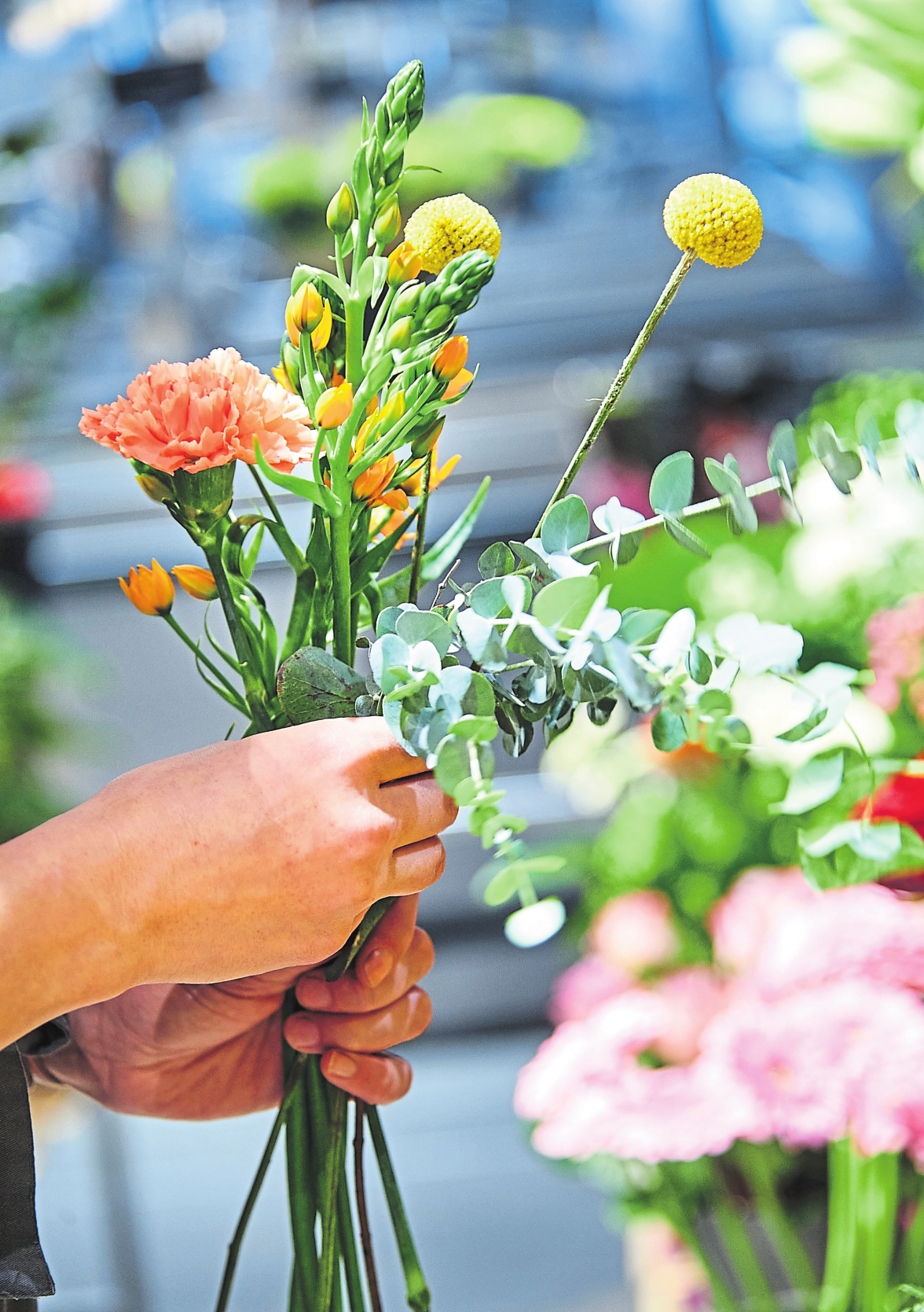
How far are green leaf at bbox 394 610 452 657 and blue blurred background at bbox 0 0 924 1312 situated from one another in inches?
58.6

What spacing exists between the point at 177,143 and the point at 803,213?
1169mm

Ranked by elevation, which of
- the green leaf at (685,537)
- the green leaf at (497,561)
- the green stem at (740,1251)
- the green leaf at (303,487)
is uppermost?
the green leaf at (303,487)

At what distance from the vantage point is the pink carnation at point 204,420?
1.29 ft

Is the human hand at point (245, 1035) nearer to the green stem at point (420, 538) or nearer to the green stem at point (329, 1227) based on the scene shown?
the green stem at point (329, 1227)

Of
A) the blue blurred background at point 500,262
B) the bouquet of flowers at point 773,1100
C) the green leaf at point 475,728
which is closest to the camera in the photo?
A: the green leaf at point 475,728

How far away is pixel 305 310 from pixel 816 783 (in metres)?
0.28

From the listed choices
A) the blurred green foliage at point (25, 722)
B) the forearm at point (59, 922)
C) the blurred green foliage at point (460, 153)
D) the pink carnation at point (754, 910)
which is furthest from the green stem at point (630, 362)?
the blurred green foliage at point (460, 153)

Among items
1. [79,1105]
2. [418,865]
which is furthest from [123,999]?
[79,1105]

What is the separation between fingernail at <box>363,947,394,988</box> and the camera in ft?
1.64

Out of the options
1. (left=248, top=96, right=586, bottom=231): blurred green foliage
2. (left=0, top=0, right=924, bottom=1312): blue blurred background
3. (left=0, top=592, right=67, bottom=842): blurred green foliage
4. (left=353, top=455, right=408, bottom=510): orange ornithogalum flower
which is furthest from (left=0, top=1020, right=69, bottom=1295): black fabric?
(left=248, top=96, right=586, bottom=231): blurred green foliage

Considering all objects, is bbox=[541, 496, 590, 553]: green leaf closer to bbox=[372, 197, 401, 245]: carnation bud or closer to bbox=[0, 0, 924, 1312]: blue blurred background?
bbox=[372, 197, 401, 245]: carnation bud

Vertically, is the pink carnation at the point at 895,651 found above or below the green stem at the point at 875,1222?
above

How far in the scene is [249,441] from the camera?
405 mm

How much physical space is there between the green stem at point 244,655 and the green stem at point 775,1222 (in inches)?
20.0
